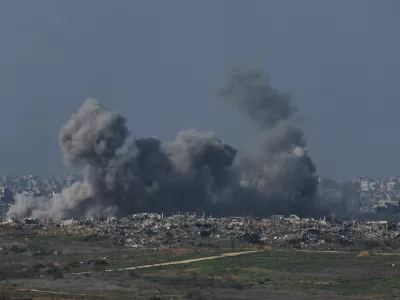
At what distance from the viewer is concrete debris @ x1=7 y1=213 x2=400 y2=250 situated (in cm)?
9562

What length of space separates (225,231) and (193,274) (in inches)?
1331

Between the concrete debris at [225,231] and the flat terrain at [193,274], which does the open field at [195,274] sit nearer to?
the flat terrain at [193,274]

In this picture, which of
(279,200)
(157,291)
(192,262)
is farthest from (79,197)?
(157,291)

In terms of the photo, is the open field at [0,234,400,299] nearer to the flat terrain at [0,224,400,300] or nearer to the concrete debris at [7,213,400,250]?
the flat terrain at [0,224,400,300]

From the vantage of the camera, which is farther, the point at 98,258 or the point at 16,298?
the point at 98,258

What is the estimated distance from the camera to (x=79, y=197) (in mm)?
121562

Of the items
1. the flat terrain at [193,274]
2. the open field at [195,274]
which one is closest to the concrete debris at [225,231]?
the flat terrain at [193,274]

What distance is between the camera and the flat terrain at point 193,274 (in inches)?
2368

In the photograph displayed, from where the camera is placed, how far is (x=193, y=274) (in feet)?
228

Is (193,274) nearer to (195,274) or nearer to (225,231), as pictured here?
(195,274)

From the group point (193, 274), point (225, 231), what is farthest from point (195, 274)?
point (225, 231)

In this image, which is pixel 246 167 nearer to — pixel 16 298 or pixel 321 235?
pixel 321 235

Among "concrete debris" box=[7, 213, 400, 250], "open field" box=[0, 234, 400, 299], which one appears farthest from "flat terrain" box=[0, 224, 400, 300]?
"concrete debris" box=[7, 213, 400, 250]

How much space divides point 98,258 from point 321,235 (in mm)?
27662
